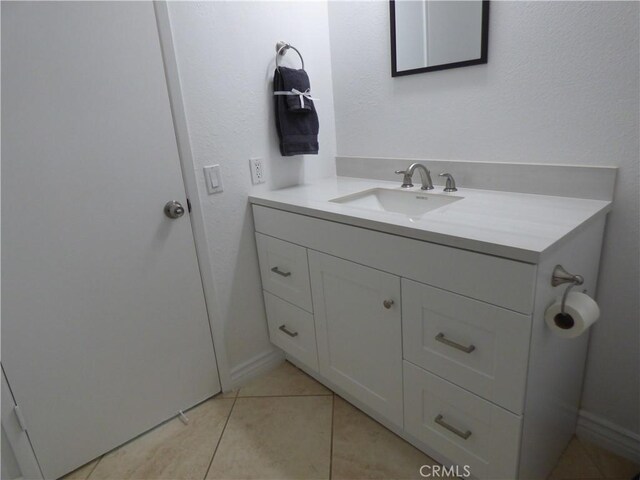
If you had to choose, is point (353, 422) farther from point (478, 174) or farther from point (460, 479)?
point (478, 174)

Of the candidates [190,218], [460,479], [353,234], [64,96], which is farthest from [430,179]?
[64,96]

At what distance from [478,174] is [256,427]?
1.34 meters

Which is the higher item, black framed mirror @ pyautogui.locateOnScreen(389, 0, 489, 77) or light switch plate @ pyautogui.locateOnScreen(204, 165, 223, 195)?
black framed mirror @ pyautogui.locateOnScreen(389, 0, 489, 77)

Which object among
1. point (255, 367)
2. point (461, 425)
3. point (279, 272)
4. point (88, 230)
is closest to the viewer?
point (461, 425)

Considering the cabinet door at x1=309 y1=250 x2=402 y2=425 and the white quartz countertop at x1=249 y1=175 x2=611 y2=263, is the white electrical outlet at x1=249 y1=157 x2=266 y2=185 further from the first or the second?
the cabinet door at x1=309 y1=250 x2=402 y2=425

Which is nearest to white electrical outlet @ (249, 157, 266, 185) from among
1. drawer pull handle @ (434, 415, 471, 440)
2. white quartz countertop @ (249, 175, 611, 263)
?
white quartz countertop @ (249, 175, 611, 263)

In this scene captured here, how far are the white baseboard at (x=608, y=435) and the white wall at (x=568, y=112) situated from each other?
3 centimetres

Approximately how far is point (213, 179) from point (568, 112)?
127 cm

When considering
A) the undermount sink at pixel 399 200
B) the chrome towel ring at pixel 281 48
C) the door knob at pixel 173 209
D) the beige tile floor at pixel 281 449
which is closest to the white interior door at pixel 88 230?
the door knob at pixel 173 209

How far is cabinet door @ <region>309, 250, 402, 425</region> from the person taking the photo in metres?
1.24

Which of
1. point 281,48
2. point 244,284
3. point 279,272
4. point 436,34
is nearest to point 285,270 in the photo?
point 279,272

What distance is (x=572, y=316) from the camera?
905 millimetres

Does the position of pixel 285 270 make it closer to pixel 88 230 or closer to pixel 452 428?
pixel 88 230

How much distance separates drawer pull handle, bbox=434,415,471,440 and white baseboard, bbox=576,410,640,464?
1.92 ft
